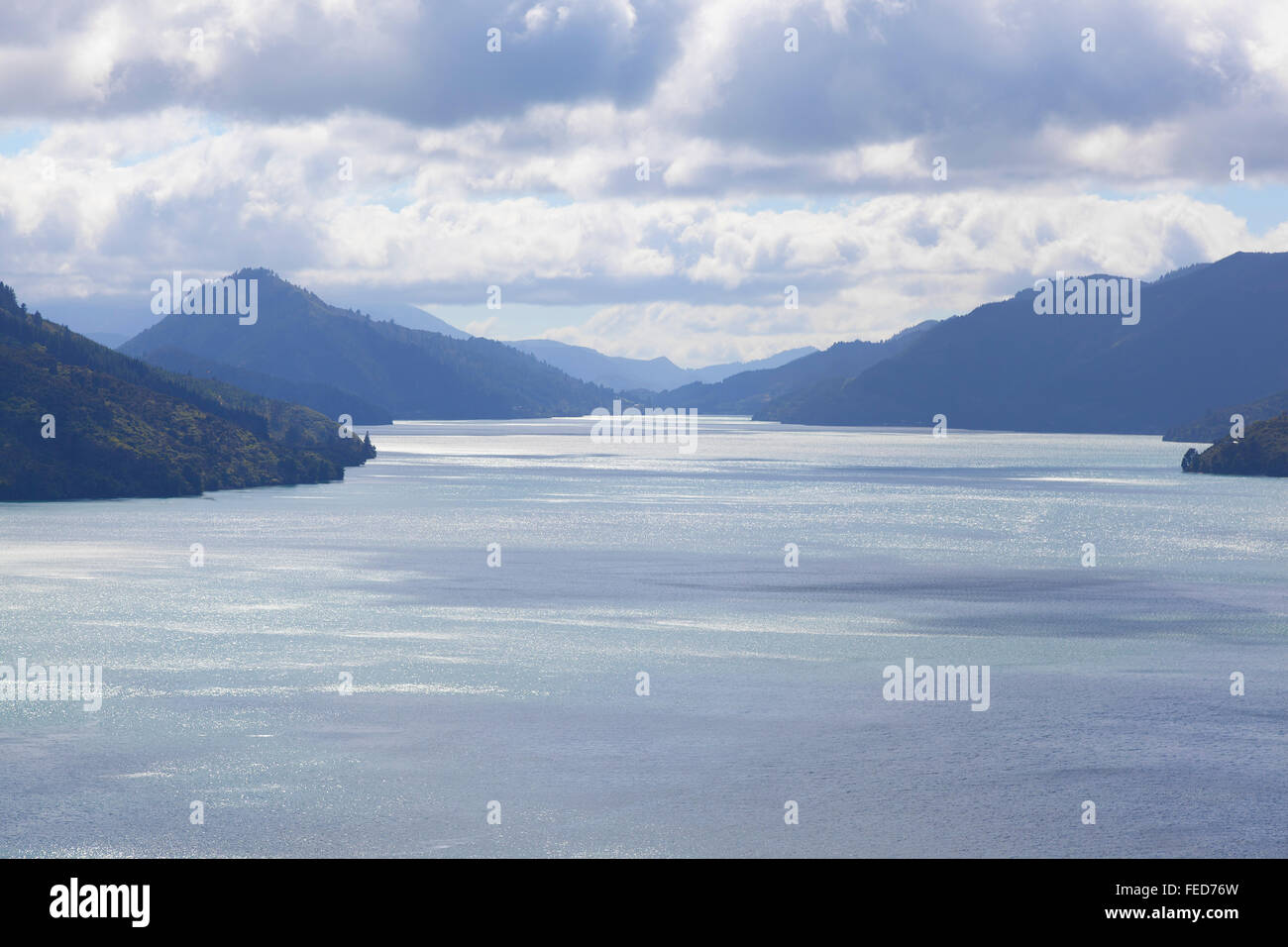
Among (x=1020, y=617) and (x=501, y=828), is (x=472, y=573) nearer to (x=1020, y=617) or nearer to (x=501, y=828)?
(x=1020, y=617)

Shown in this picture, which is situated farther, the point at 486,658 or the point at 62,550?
the point at 62,550

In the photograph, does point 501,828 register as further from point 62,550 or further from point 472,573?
point 62,550
